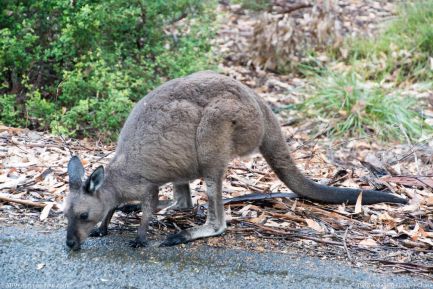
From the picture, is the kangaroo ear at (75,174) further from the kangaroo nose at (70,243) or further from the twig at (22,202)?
the twig at (22,202)

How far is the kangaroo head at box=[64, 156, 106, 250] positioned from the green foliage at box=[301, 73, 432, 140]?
499 cm

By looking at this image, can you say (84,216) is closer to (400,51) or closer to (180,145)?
(180,145)

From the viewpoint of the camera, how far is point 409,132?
9.21 meters

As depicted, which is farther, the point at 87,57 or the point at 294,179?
the point at 87,57

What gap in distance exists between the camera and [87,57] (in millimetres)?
8273

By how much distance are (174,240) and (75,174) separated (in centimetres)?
86

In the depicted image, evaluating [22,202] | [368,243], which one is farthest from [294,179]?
[22,202]

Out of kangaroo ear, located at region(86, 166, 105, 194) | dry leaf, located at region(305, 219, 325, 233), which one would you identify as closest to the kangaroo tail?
dry leaf, located at region(305, 219, 325, 233)

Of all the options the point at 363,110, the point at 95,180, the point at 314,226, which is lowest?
the point at 363,110

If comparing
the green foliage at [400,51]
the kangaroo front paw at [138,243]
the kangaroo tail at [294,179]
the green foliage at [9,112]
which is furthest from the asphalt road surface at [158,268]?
the green foliage at [400,51]

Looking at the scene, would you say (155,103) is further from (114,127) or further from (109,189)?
(114,127)

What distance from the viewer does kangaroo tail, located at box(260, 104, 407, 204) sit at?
5629 mm

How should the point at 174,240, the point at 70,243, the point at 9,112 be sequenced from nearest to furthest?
the point at 70,243 < the point at 174,240 < the point at 9,112

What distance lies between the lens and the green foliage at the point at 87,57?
782cm
